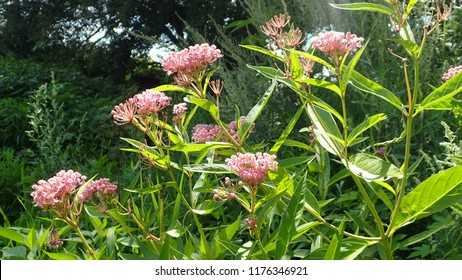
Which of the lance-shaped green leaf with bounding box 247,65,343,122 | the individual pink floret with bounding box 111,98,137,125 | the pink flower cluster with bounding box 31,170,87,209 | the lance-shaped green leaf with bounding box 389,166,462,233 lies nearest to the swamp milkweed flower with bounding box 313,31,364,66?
the lance-shaped green leaf with bounding box 247,65,343,122

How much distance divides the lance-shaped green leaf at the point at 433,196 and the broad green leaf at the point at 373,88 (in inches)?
7.2

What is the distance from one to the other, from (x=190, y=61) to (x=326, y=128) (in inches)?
15.4

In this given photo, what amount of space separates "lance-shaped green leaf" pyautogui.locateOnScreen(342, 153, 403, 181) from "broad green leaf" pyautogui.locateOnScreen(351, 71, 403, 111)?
0.14 meters

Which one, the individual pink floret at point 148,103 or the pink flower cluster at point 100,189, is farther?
the pink flower cluster at point 100,189

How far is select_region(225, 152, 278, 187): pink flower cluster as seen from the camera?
1.35 meters

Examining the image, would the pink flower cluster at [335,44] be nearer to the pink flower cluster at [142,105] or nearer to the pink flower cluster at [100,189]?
the pink flower cluster at [142,105]

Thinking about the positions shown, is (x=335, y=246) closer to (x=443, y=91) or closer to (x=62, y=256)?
(x=443, y=91)

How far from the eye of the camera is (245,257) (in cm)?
150

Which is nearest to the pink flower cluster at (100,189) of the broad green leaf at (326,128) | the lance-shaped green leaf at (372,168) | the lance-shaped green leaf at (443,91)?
the broad green leaf at (326,128)

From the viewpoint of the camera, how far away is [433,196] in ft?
4.40

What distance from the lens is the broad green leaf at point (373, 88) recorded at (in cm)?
135

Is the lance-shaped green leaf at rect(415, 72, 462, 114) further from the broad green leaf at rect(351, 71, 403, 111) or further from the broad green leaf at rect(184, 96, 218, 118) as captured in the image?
the broad green leaf at rect(184, 96, 218, 118)

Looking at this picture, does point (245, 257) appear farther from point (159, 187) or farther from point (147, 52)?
point (147, 52)
